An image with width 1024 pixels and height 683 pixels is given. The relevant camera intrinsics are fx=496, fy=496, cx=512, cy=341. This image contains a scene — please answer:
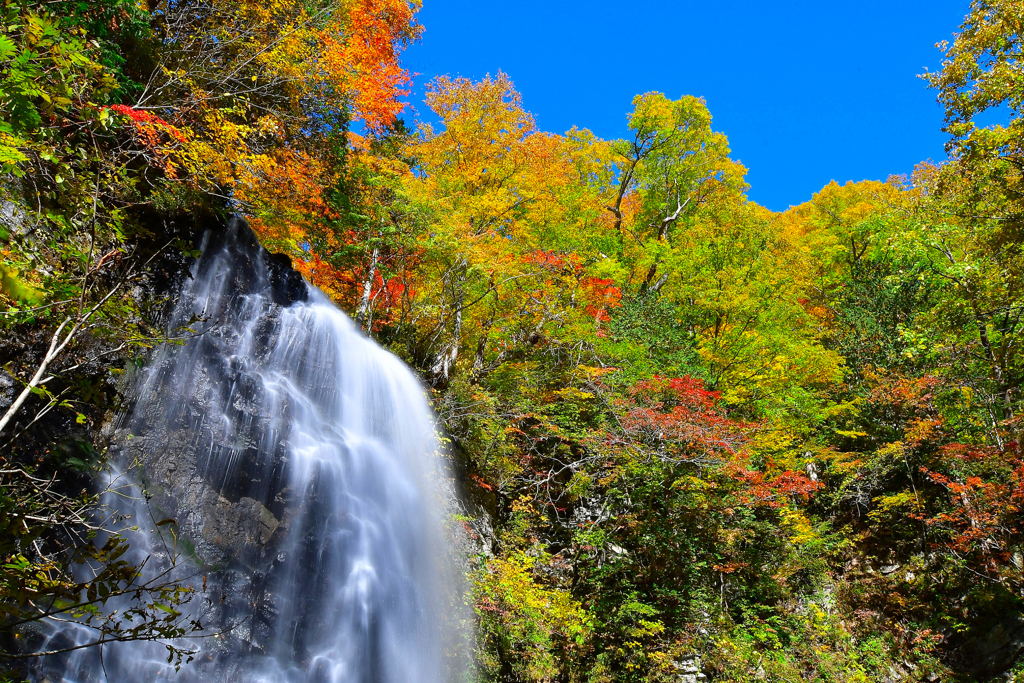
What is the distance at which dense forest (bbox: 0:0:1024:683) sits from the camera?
24.7 feet

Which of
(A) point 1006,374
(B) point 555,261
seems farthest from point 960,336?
(B) point 555,261

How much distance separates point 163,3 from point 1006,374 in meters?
17.2

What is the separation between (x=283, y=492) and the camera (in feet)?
24.7

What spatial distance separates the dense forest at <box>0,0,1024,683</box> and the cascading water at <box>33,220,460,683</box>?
54cm

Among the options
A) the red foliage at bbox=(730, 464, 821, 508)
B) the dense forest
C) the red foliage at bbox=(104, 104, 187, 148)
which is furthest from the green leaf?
the red foliage at bbox=(730, 464, 821, 508)

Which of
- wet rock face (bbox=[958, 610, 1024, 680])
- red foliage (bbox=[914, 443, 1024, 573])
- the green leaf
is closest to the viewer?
A: the green leaf

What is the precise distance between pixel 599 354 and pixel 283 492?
28.1ft

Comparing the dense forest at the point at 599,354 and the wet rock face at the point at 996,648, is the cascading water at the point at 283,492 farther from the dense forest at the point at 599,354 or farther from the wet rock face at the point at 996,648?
the wet rock face at the point at 996,648

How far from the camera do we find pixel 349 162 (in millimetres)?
12633

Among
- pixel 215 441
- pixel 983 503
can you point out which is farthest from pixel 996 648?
pixel 215 441

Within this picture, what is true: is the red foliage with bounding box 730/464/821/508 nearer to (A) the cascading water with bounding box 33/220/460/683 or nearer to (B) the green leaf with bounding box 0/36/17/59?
(A) the cascading water with bounding box 33/220/460/683

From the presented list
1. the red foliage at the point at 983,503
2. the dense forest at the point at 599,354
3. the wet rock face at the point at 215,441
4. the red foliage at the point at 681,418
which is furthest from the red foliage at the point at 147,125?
the red foliage at the point at 983,503

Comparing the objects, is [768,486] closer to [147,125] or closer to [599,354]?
[599,354]

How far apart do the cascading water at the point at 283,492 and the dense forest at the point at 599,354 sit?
1.78ft
